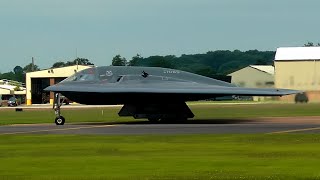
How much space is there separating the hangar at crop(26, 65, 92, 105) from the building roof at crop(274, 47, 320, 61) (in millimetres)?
81350

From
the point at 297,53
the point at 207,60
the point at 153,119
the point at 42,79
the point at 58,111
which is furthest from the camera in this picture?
the point at 42,79

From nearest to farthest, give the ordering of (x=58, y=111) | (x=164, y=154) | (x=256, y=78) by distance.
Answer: (x=164, y=154) < (x=58, y=111) < (x=256, y=78)

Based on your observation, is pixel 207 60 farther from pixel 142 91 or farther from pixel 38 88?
Answer: pixel 142 91

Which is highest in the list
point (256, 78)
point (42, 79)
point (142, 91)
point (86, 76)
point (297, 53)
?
point (297, 53)

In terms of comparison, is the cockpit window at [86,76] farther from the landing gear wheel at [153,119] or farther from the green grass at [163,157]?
the green grass at [163,157]

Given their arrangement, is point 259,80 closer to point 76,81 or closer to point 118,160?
point 76,81


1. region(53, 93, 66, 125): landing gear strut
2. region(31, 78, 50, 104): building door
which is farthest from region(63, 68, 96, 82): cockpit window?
→ region(31, 78, 50, 104): building door

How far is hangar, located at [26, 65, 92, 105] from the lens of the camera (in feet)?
436

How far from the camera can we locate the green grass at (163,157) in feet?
64.9

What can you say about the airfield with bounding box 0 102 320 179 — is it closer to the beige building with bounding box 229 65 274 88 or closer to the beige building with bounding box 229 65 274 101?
the beige building with bounding box 229 65 274 101

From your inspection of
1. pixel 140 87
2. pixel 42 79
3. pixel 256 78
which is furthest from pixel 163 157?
pixel 42 79

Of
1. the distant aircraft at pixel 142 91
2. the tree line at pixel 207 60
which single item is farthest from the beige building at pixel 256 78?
the tree line at pixel 207 60

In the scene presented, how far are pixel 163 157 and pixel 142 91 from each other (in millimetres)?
24978

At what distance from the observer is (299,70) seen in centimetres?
4734
